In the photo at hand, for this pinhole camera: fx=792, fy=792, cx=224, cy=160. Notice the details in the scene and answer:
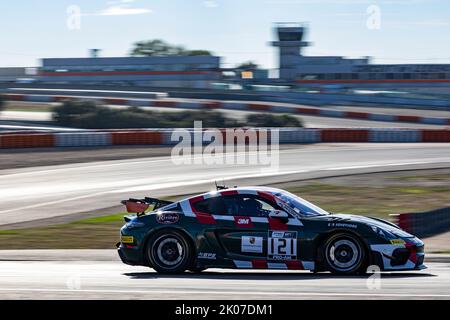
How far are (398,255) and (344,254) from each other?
65 cm

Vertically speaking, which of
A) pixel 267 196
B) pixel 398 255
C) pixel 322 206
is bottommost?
pixel 322 206

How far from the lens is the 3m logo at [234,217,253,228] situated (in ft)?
32.8

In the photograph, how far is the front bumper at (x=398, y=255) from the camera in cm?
961

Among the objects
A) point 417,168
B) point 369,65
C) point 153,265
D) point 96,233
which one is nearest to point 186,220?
point 153,265

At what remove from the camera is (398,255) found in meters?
9.65

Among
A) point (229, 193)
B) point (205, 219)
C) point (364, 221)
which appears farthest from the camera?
point (229, 193)

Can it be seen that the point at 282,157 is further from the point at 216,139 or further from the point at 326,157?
the point at 216,139

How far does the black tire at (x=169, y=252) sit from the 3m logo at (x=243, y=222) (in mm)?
685

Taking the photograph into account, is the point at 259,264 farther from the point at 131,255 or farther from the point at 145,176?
the point at 145,176

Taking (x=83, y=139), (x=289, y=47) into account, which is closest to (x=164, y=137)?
(x=83, y=139)

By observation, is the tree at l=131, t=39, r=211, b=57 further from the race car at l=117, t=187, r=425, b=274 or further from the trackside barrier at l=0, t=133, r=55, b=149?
the race car at l=117, t=187, r=425, b=274

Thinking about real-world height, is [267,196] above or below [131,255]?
above

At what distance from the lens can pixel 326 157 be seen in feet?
94.9

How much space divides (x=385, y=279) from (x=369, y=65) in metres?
85.8
